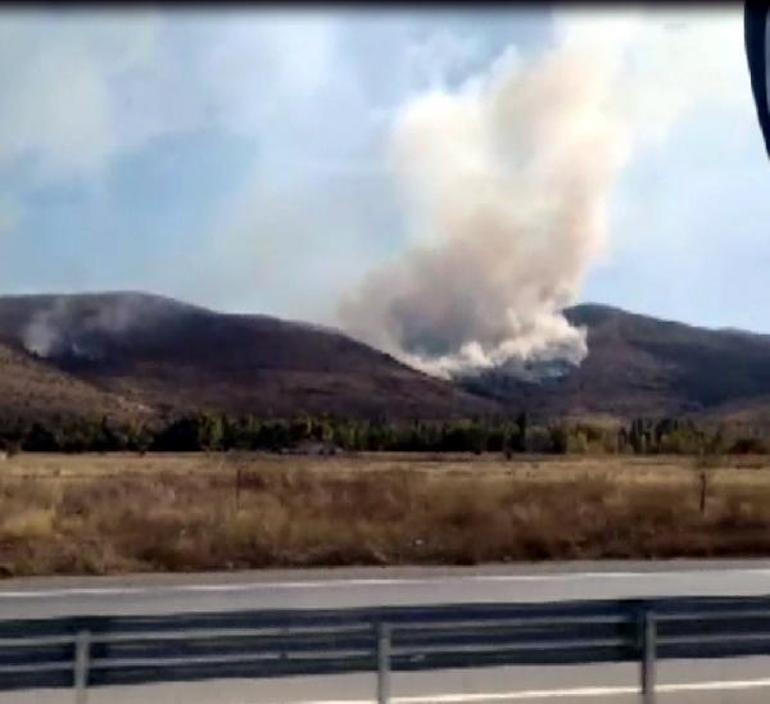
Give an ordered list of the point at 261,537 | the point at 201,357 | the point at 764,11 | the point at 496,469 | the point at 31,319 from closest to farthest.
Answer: the point at 764,11 < the point at 261,537 < the point at 496,469 < the point at 31,319 < the point at 201,357

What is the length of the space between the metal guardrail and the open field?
15299mm

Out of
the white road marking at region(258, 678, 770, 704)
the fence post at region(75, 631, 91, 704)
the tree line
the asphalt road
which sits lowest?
the white road marking at region(258, 678, 770, 704)

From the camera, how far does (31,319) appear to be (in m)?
96.9

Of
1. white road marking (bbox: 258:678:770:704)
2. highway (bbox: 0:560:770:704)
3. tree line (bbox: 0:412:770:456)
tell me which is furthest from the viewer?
tree line (bbox: 0:412:770:456)

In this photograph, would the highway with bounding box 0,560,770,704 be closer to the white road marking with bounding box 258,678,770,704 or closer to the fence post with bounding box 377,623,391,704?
the white road marking with bounding box 258,678,770,704

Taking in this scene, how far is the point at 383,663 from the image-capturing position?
10.5 metres

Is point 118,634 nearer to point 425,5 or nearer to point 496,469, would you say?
point 425,5

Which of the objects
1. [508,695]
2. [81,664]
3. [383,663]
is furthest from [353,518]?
[81,664]

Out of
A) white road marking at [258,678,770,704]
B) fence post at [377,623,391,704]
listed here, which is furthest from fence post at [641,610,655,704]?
fence post at [377,623,391,704]

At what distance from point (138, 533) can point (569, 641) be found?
18.4 metres

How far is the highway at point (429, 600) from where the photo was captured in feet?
36.4

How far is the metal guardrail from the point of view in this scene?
10.4m

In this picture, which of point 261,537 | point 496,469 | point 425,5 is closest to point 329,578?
point 261,537

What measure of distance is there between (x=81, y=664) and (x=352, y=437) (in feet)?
207
